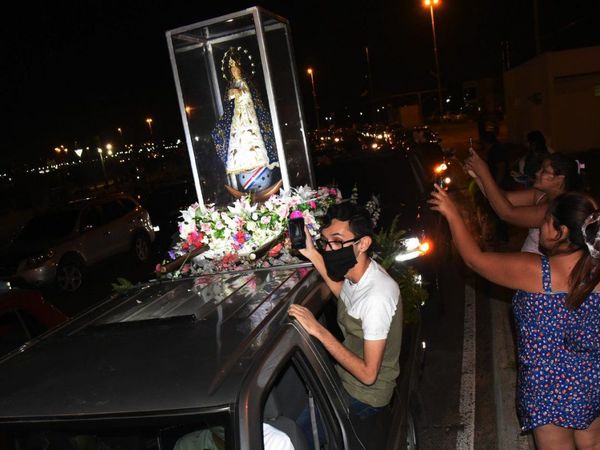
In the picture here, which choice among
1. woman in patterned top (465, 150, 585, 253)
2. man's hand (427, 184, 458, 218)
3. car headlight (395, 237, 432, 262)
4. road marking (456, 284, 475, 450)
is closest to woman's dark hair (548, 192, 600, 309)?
man's hand (427, 184, 458, 218)

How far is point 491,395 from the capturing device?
4.87m

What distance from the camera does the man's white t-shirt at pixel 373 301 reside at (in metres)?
2.65

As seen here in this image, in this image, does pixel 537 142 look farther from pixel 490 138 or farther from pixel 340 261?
pixel 340 261

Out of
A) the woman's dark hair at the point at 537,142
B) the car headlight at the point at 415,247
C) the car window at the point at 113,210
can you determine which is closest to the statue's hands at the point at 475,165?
the car headlight at the point at 415,247

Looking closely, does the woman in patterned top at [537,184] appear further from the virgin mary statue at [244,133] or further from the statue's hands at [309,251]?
the virgin mary statue at [244,133]

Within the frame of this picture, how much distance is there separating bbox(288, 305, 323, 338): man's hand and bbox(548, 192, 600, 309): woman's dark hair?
127cm

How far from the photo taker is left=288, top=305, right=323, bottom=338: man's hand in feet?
7.85

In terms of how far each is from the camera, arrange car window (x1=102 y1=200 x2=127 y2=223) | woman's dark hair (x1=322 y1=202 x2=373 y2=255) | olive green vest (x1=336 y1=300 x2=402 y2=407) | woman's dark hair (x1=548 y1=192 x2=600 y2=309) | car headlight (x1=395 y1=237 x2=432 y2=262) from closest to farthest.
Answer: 1. woman's dark hair (x1=548 y1=192 x2=600 y2=309)
2. olive green vest (x1=336 y1=300 x2=402 y2=407)
3. woman's dark hair (x1=322 y1=202 x2=373 y2=255)
4. car headlight (x1=395 y1=237 x2=432 y2=262)
5. car window (x1=102 y1=200 x2=127 y2=223)

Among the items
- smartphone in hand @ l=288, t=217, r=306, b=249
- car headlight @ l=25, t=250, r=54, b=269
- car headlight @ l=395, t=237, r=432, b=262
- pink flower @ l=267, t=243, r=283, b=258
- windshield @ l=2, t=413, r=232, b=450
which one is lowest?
car headlight @ l=25, t=250, r=54, b=269

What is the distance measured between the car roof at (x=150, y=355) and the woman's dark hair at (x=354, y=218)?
1.25 ft

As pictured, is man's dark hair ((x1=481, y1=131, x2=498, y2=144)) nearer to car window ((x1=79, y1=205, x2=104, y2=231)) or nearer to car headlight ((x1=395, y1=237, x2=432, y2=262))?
car headlight ((x1=395, y1=237, x2=432, y2=262))

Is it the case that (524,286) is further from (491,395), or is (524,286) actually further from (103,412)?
(491,395)

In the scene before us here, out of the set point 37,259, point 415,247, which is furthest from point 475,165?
point 37,259

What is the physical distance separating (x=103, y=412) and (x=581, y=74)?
25103mm
